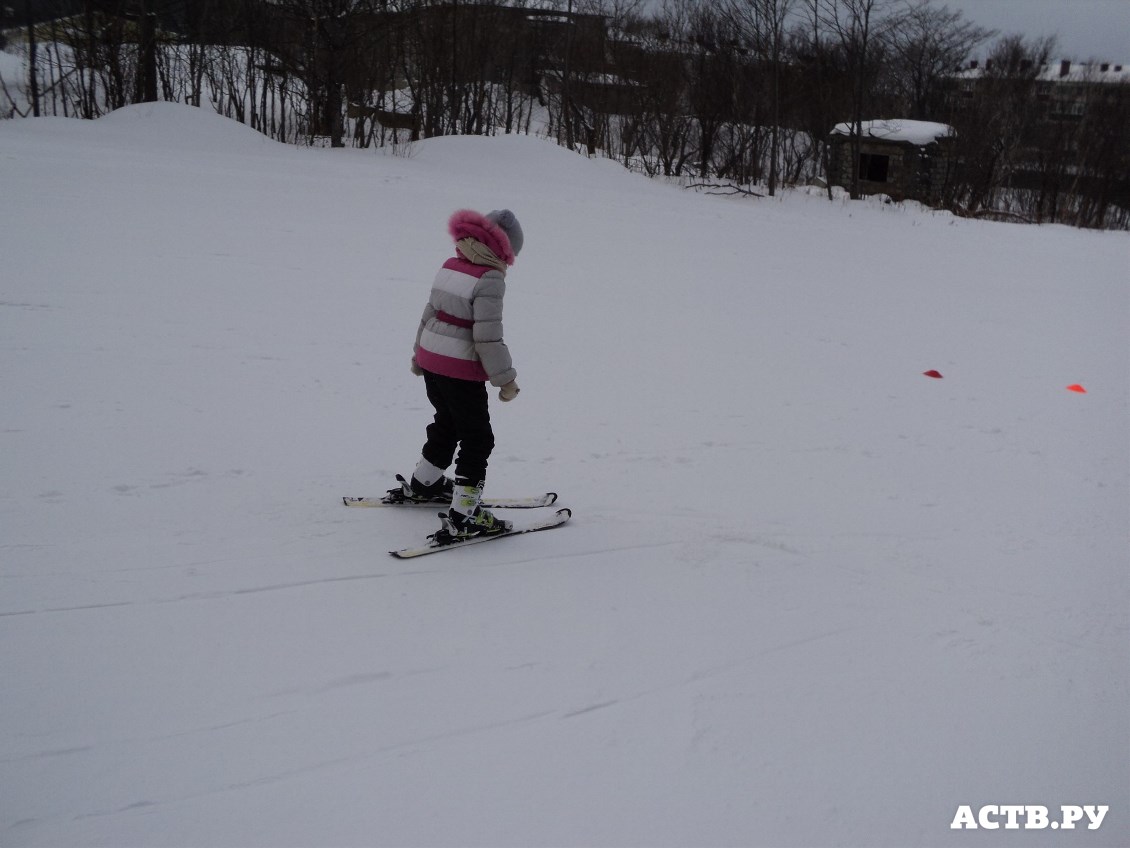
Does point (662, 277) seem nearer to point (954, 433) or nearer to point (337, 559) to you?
point (954, 433)

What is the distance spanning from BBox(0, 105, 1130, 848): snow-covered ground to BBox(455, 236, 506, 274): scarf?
1338 millimetres

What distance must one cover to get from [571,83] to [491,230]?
73.4 feet

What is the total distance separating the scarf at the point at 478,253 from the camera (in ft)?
12.6

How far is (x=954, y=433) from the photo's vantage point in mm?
6277

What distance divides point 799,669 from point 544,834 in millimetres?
1282

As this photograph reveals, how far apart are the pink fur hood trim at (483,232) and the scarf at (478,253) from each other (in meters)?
0.02

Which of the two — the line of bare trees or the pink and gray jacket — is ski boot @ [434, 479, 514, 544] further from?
the line of bare trees

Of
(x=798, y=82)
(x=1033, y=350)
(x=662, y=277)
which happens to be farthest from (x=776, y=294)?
(x=798, y=82)

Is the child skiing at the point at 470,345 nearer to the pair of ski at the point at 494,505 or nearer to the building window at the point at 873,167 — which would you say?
the pair of ski at the point at 494,505

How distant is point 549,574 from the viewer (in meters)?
3.91

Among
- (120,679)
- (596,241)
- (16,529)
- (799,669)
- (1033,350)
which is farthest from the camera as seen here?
(596,241)

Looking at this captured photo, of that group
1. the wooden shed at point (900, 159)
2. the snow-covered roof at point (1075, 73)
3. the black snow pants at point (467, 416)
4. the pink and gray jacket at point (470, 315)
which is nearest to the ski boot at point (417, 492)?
the black snow pants at point (467, 416)

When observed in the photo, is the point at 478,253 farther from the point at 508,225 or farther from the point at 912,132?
the point at 912,132

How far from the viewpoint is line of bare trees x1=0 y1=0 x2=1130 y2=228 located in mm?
17781
